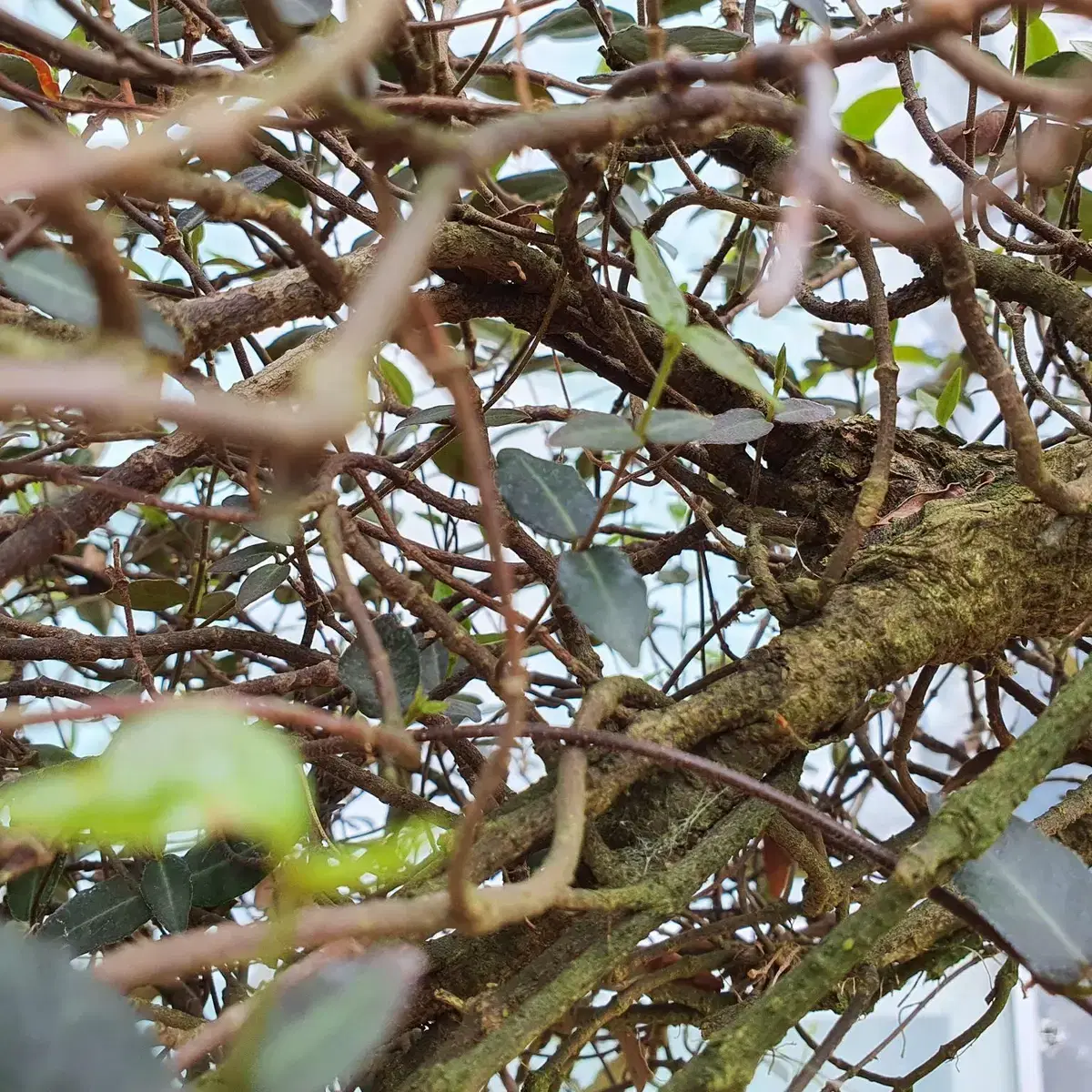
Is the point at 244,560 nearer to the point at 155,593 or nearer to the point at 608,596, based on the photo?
the point at 155,593

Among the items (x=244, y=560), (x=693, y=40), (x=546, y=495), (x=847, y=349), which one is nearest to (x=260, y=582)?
(x=244, y=560)

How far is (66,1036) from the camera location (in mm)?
194

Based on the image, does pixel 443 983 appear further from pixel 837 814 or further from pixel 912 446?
pixel 837 814

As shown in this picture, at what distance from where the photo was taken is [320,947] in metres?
0.29

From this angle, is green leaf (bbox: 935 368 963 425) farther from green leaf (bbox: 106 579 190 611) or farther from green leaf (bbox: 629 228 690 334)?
green leaf (bbox: 106 579 190 611)

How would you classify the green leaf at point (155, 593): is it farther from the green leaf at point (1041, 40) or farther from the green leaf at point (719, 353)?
the green leaf at point (1041, 40)

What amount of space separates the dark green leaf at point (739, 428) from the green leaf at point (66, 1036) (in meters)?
0.30

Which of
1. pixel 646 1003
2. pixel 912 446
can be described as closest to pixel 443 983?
pixel 646 1003

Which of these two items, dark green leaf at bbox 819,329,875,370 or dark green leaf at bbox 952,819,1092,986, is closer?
dark green leaf at bbox 952,819,1092,986

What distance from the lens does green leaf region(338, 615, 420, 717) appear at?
1.13 feet

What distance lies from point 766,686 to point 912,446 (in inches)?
9.0

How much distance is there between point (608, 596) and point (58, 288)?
0.20 m

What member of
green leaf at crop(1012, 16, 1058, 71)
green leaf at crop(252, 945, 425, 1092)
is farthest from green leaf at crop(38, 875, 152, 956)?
green leaf at crop(1012, 16, 1058, 71)

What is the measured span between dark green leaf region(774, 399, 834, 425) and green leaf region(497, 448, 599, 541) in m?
0.14
